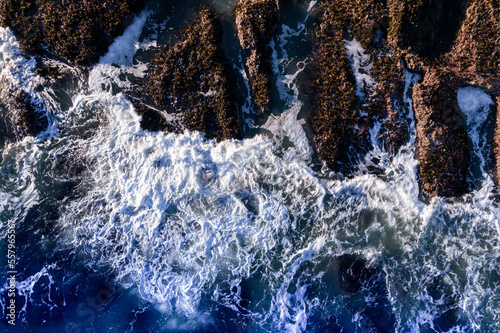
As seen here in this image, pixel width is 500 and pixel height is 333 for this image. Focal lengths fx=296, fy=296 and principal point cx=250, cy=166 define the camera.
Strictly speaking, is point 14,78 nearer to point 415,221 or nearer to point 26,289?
point 26,289

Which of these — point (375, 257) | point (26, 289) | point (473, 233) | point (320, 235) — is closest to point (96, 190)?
point (26, 289)

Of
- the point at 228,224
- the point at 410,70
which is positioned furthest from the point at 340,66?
the point at 228,224

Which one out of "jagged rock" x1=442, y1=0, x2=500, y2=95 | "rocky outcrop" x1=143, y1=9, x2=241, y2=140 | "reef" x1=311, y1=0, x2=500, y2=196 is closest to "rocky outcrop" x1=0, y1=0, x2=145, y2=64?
"rocky outcrop" x1=143, y1=9, x2=241, y2=140

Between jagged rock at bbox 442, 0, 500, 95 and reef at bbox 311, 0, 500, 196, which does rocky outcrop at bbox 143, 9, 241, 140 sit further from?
jagged rock at bbox 442, 0, 500, 95

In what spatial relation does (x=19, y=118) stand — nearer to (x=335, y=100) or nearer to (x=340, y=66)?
(x=335, y=100)

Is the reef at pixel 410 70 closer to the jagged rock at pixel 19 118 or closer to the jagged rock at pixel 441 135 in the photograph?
the jagged rock at pixel 441 135
